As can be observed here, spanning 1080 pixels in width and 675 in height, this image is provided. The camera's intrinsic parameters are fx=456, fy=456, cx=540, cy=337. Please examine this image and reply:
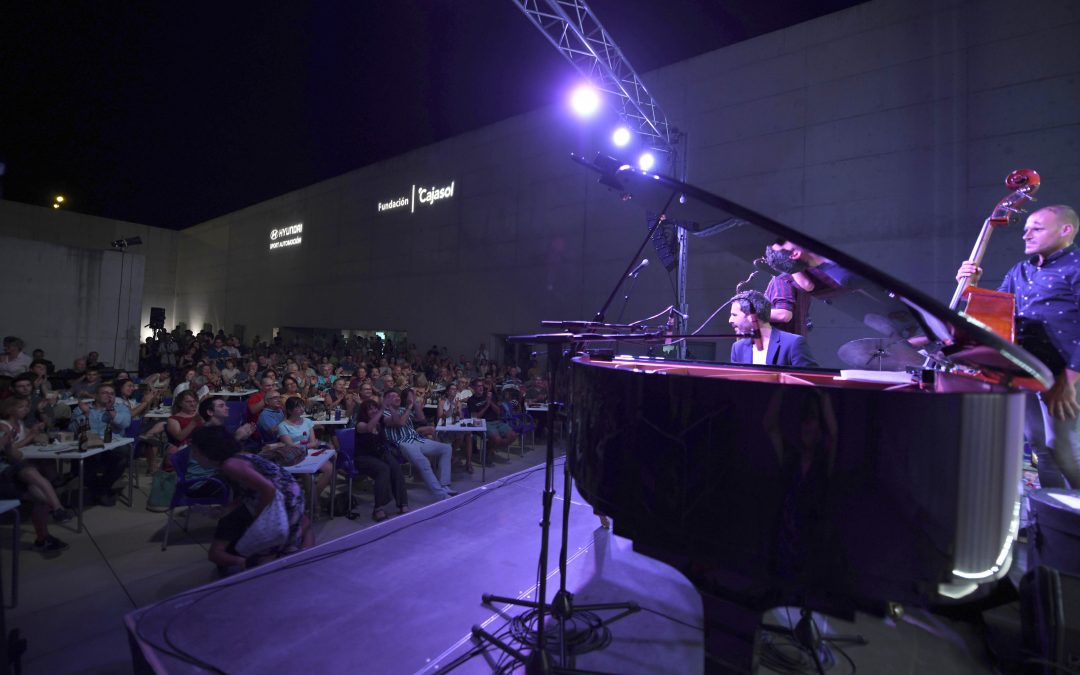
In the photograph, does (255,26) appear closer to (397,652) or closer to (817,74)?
(817,74)

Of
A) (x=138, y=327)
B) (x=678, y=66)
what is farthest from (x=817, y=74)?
(x=138, y=327)

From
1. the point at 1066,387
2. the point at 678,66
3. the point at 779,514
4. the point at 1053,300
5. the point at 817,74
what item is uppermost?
the point at 678,66

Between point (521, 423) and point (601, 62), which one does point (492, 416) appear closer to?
point (521, 423)

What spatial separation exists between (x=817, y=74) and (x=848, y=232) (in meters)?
3.29

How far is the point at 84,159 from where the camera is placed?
18750 mm

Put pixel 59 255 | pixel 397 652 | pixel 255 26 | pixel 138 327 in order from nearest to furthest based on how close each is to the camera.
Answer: pixel 397 652
pixel 255 26
pixel 59 255
pixel 138 327

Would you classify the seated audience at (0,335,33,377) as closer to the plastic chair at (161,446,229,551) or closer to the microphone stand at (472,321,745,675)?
the plastic chair at (161,446,229,551)

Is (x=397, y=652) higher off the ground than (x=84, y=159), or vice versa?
(x=84, y=159)

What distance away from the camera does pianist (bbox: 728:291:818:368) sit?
3.63 m

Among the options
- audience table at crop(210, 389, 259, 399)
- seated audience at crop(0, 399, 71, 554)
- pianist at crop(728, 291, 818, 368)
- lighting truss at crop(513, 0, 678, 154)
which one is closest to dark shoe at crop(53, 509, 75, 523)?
seated audience at crop(0, 399, 71, 554)

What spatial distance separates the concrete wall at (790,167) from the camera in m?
7.55

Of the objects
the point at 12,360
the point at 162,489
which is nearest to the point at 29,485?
the point at 162,489

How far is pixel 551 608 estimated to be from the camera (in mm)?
2566

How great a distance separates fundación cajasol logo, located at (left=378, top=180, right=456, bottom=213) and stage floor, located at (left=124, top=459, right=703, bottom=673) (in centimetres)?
1365
